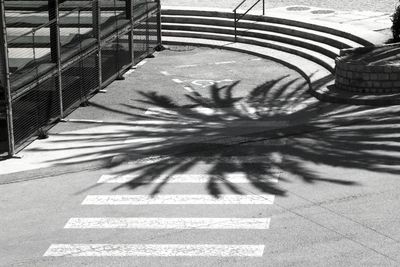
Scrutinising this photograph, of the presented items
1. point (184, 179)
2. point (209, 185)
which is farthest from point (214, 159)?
point (209, 185)

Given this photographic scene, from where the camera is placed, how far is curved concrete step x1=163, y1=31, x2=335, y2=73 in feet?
87.1

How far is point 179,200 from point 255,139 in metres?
3.99

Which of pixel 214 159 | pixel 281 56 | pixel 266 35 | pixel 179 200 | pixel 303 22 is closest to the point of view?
pixel 179 200

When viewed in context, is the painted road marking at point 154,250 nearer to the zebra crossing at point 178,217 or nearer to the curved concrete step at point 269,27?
the zebra crossing at point 178,217

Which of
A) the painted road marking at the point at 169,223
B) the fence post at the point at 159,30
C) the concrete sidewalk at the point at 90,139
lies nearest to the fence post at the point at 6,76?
the concrete sidewalk at the point at 90,139

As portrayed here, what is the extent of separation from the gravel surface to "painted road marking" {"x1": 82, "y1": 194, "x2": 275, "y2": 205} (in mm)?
16591

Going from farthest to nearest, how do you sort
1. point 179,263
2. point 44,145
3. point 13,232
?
point 44,145 → point 13,232 → point 179,263

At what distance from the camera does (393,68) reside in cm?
2248

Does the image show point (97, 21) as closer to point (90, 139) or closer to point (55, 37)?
point (55, 37)

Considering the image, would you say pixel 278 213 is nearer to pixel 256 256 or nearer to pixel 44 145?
pixel 256 256

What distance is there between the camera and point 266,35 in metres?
30.1

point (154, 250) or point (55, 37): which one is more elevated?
point (55, 37)

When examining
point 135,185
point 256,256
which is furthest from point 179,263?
point 135,185

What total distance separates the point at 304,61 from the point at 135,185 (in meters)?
11.5
